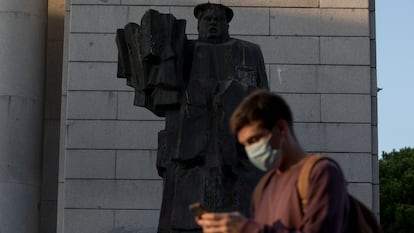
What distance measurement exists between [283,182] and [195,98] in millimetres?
6004

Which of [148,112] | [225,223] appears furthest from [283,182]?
[148,112]

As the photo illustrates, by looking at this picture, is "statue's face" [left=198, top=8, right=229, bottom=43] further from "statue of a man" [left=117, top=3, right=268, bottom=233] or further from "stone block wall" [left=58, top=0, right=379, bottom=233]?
"stone block wall" [left=58, top=0, right=379, bottom=233]

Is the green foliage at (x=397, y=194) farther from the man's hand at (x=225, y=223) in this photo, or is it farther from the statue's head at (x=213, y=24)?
the man's hand at (x=225, y=223)

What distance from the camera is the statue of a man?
10148mm

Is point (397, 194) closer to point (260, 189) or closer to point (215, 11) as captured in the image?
point (215, 11)

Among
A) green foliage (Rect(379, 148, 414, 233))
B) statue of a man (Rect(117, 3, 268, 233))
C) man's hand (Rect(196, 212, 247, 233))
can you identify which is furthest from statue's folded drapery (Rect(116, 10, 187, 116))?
green foliage (Rect(379, 148, 414, 233))

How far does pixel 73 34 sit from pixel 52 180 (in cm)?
243

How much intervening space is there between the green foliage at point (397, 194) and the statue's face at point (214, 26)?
30.2 m

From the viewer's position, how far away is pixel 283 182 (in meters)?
4.43

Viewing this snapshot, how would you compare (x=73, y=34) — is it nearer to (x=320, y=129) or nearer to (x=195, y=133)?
(x=320, y=129)

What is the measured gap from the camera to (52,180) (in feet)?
55.5

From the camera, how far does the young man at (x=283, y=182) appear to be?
13.7 feet

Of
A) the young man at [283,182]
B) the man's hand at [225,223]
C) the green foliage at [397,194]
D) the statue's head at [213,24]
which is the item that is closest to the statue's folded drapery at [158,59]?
the statue's head at [213,24]

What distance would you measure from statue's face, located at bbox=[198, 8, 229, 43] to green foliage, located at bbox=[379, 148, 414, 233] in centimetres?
3025
